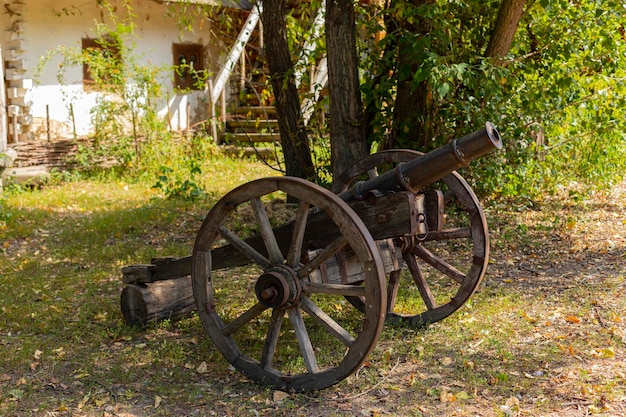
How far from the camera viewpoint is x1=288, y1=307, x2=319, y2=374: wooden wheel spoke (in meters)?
4.31

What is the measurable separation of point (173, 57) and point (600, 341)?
404 inches

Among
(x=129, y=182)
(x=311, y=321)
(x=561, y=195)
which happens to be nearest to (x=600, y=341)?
(x=311, y=321)

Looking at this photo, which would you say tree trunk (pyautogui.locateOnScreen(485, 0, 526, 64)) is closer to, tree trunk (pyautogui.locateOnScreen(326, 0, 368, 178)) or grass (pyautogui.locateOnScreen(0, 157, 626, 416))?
tree trunk (pyautogui.locateOnScreen(326, 0, 368, 178))

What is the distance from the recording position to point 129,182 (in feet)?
37.2

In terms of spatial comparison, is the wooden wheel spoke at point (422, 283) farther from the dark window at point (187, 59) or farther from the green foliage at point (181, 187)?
the dark window at point (187, 59)

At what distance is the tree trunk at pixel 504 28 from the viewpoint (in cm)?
747

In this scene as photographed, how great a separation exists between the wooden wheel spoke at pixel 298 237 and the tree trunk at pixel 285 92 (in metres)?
3.98

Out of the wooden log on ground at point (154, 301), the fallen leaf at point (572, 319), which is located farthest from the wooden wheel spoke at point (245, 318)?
the fallen leaf at point (572, 319)

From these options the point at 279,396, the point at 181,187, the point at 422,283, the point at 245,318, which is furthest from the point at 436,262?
the point at 181,187

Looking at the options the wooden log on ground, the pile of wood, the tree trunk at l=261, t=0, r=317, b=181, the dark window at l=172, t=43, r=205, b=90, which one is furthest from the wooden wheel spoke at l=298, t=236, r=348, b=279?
the dark window at l=172, t=43, r=205, b=90

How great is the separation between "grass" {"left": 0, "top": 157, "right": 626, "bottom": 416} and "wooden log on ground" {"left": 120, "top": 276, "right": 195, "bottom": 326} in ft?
0.30

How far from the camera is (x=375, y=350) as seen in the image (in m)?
5.01

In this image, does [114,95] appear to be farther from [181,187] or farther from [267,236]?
[267,236]

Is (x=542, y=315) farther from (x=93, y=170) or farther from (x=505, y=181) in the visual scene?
(x=93, y=170)
